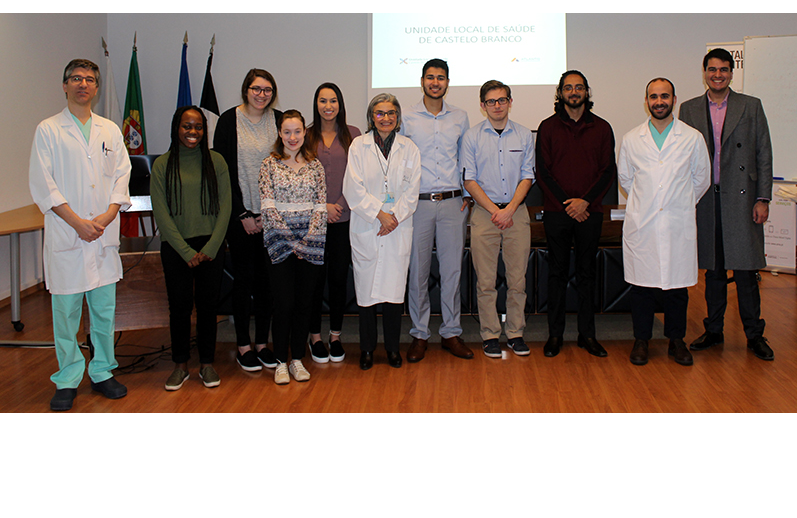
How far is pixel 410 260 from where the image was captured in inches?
140

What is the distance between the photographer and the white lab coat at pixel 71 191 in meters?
2.85

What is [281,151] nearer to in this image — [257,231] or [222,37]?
[257,231]

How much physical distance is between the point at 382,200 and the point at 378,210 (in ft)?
0.33

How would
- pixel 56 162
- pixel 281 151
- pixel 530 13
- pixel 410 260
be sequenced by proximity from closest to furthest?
pixel 56 162 → pixel 281 151 → pixel 410 260 → pixel 530 13

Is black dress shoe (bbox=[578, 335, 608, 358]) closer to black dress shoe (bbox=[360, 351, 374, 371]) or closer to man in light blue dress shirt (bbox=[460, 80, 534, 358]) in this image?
man in light blue dress shirt (bbox=[460, 80, 534, 358])

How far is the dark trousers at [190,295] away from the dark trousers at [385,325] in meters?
0.82

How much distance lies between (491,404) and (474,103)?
15.2 feet

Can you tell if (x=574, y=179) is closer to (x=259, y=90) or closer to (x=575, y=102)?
(x=575, y=102)

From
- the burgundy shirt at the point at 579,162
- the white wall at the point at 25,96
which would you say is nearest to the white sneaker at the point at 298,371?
the burgundy shirt at the point at 579,162

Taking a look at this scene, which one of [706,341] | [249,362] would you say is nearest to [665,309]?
[706,341]

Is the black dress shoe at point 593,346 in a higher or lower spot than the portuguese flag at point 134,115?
lower

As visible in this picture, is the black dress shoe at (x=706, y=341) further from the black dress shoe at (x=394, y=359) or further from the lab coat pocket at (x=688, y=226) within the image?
the black dress shoe at (x=394, y=359)

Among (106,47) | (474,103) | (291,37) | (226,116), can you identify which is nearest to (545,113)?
(474,103)

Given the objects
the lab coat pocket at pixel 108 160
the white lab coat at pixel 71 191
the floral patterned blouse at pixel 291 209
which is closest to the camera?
the white lab coat at pixel 71 191
